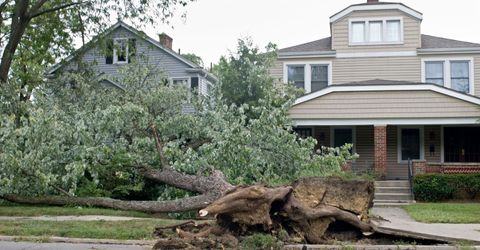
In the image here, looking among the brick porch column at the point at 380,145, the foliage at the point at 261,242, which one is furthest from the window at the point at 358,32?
the foliage at the point at 261,242

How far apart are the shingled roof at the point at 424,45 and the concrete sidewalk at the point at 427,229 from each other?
41.1 ft

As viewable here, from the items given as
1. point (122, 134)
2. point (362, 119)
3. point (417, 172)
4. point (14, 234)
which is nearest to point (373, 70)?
point (362, 119)

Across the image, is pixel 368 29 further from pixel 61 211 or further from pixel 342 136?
pixel 61 211

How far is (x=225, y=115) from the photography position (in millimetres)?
16031

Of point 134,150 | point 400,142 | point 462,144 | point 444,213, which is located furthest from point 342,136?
point 134,150

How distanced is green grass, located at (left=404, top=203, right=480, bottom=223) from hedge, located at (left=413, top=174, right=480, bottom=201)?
6.73 feet

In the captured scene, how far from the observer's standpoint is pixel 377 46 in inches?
985

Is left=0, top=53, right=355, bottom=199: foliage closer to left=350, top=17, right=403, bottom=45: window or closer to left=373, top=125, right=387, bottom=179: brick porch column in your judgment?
left=373, top=125, right=387, bottom=179: brick porch column

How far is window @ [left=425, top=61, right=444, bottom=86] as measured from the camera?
81.2ft

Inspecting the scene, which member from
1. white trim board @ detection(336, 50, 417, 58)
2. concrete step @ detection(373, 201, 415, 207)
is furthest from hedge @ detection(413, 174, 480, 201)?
white trim board @ detection(336, 50, 417, 58)

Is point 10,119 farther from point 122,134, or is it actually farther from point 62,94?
point 62,94

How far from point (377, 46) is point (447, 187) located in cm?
898

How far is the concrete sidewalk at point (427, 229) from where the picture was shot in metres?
8.85

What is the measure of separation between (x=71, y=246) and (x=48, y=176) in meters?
4.57
